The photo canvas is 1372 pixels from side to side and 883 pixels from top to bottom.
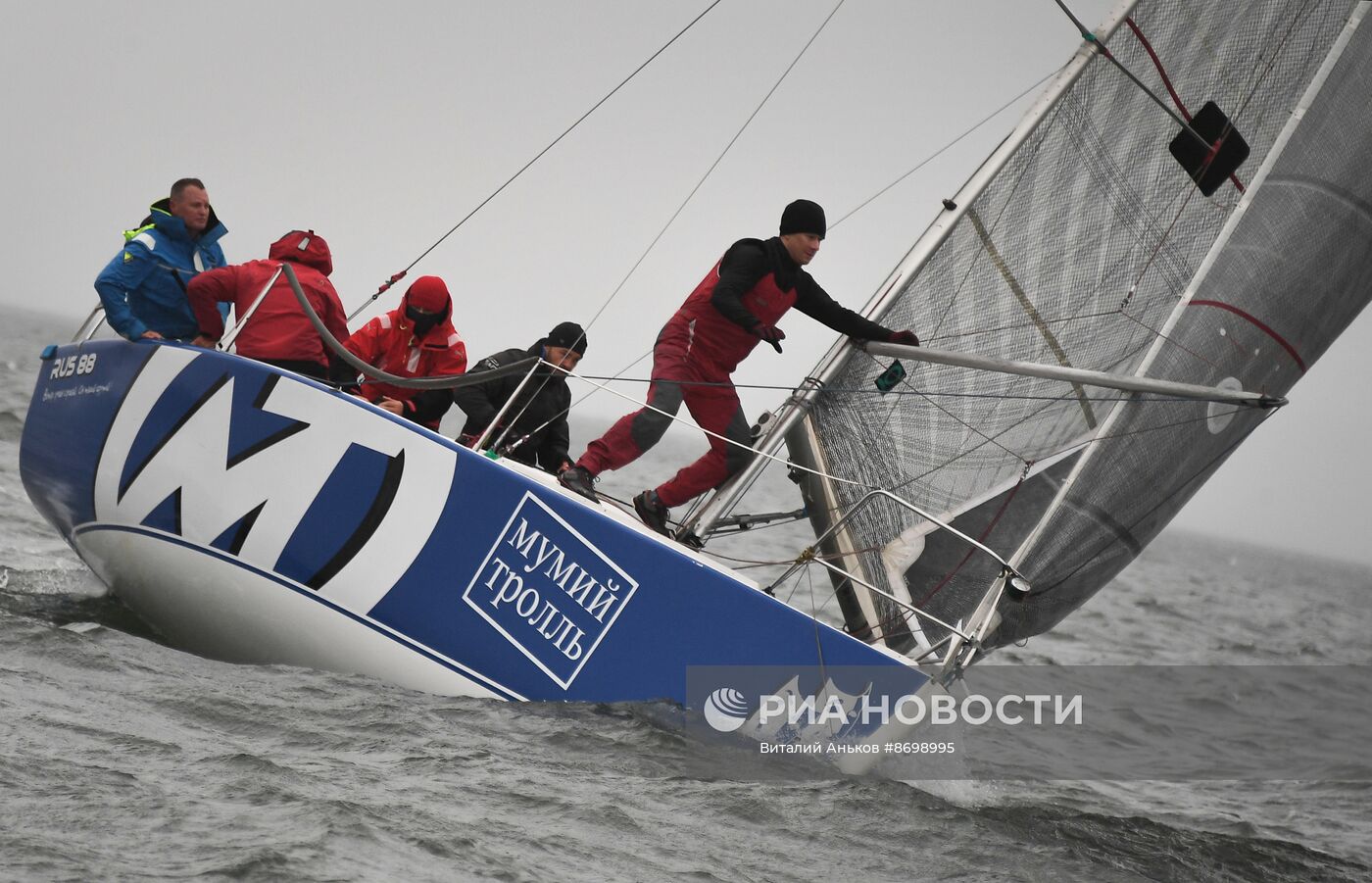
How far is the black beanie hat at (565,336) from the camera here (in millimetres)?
5504

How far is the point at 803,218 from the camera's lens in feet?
15.8

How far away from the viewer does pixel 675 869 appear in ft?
10.1

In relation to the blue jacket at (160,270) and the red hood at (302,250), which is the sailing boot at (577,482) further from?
the blue jacket at (160,270)

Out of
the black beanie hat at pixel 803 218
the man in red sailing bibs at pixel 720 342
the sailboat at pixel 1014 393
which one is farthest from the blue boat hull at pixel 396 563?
the black beanie hat at pixel 803 218

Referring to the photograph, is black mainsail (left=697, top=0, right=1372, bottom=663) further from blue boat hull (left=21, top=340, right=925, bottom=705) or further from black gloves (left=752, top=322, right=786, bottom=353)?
blue boat hull (left=21, top=340, right=925, bottom=705)

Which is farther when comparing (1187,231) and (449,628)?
(1187,231)

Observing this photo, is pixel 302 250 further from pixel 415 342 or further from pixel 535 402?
pixel 535 402

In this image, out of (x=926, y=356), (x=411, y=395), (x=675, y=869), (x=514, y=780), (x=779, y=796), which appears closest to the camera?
(x=675, y=869)

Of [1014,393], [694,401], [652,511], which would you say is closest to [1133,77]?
[1014,393]

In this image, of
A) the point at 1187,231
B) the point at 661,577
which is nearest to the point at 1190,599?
the point at 1187,231

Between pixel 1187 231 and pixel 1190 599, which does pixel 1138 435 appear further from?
pixel 1190 599

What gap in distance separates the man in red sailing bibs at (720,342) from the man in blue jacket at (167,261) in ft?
6.14

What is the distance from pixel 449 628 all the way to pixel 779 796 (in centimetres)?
112

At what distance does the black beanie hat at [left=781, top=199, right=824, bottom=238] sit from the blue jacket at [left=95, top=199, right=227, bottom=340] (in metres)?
2.35
